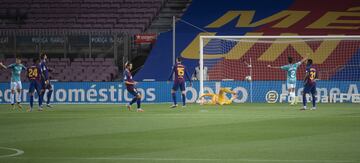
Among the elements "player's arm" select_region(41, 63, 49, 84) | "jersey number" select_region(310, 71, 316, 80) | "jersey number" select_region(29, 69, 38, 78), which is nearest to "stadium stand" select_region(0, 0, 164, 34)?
"jersey number" select_region(29, 69, 38, 78)

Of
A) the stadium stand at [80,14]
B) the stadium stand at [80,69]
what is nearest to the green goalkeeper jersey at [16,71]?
the stadium stand at [80,69]

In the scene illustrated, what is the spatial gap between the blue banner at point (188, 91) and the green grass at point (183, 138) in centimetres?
1247

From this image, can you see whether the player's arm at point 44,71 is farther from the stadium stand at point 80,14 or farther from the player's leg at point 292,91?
the stadium stand at point 80,14

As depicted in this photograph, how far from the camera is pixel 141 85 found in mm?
37469

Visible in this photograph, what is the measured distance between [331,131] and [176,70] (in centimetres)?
1510

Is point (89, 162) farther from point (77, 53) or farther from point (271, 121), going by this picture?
point (77, 53)

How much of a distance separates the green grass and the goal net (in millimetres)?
12527

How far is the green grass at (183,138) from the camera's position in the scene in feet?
42.8

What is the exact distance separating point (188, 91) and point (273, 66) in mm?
7443

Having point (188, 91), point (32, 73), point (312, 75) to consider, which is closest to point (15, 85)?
point (32, 73)

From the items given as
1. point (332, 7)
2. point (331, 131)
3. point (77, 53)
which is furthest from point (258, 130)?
point (332, 7)

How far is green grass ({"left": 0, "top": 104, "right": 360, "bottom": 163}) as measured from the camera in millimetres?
13047

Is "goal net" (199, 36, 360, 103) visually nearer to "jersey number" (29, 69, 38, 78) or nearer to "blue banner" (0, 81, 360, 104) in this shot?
"blue banner" (0, 81, 360, 104)

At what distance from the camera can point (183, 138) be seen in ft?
54.2
